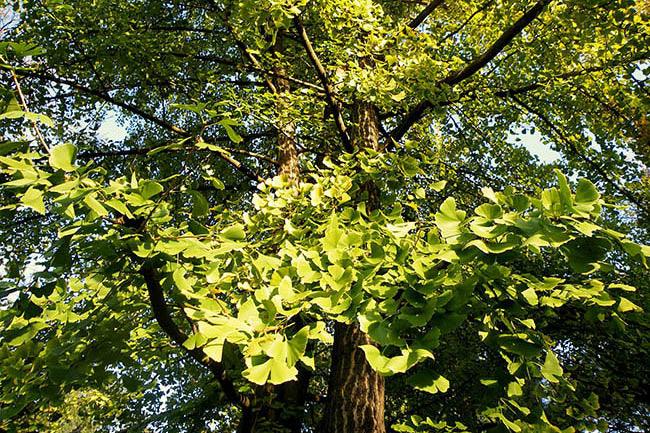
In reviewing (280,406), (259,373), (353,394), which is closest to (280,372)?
(259,373)

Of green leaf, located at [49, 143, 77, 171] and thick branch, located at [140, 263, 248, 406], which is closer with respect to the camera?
green leaf, located at [49, 143, 77, 171]

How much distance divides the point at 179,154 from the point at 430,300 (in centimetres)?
599

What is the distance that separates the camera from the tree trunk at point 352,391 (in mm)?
3387

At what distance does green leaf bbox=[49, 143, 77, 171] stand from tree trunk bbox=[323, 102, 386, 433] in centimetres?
225

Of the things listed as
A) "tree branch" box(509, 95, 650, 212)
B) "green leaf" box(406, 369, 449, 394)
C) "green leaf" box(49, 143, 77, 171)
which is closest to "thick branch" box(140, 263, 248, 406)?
"green leaf" box(49, 143, 77, 171)

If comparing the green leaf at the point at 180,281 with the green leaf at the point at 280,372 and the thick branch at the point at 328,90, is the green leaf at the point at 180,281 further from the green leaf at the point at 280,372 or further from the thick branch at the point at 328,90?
the thick branch at the point at 328,90

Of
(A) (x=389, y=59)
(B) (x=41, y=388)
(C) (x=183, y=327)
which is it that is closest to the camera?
(B) (x=41, y=388)

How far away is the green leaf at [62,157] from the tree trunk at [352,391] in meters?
2.25

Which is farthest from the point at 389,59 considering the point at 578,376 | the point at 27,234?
the point at 27,234

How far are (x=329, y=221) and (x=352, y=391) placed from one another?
5.79 ft

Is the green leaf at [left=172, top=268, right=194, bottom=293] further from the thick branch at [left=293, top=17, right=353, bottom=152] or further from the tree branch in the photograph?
the tree branch

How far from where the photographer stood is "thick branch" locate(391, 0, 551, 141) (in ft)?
12.1

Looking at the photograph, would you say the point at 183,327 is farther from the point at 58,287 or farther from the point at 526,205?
the point at 526,205

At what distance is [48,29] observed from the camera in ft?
17.0
